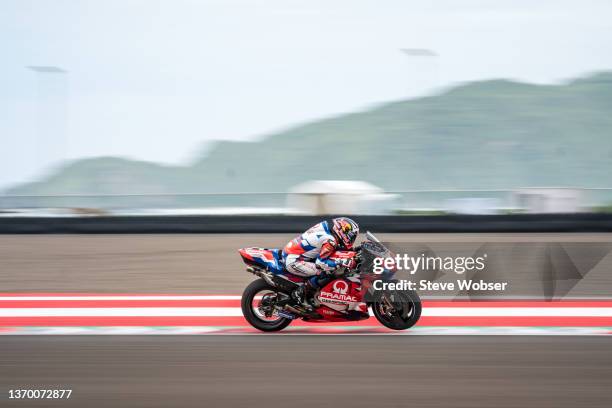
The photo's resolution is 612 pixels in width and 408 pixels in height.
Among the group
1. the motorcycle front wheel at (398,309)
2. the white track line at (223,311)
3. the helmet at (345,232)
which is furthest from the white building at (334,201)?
the motorcycle front wheel at (398,309)

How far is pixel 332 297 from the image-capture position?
8.93m

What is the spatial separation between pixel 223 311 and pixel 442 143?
112322 millimetres

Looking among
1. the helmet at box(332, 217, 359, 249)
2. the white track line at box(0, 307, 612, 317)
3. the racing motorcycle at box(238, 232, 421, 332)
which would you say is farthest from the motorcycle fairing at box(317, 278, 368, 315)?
the white track line at box(0, 307, 612, 317)

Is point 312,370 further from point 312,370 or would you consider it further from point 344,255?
point 344,255

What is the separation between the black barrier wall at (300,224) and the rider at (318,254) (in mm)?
12712

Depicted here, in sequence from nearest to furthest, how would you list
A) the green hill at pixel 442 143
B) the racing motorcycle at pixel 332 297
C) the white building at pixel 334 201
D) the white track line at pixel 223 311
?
the racing motorcycle at pixel 332 297
the white track line at pixel 223 311
the white building at pixel 334 201
the green hill at pixel 442 143

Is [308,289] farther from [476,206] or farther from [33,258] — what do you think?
[476,206]

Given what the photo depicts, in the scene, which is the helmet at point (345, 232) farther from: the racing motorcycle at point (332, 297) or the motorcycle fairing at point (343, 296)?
the motorcycle fairing at point (343, 296)

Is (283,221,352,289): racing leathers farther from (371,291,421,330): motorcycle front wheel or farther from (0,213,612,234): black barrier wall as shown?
(0,213,612,234): black barrier wall

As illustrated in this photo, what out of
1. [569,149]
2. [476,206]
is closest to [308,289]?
[476,206]

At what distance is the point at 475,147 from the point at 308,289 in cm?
13644

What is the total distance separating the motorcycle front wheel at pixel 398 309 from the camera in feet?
28.5

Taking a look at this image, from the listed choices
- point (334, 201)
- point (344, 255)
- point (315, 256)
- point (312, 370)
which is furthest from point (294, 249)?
point (334, 201)

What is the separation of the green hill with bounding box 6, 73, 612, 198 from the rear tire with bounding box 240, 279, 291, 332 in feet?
366
